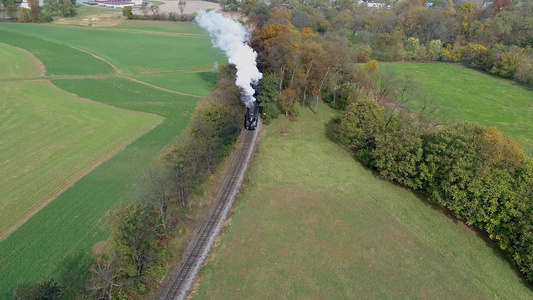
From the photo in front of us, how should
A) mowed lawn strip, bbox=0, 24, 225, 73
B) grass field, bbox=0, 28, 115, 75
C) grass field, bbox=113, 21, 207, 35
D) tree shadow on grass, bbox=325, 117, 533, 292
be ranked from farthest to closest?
grass field, bbox=113, 21, 207, 35
mowed lawn strip, bbox=0, 24, 225, 73
grass field, bbox=0, 28, 115, 75
tree shadow on grass, bbox=325, 117, 533, 292

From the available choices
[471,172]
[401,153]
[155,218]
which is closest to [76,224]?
[155,218]

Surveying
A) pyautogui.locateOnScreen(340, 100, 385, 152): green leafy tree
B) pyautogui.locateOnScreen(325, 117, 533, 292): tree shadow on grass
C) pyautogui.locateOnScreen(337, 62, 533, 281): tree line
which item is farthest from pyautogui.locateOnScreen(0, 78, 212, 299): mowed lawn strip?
pyautogui.locateOnScreen(337, 62, 533, 281): tree line

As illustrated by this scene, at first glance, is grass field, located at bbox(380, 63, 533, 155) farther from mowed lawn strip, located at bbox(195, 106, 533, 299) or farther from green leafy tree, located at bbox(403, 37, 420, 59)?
mowed lawn strip, located at bbox(195, 106, 533, 299)

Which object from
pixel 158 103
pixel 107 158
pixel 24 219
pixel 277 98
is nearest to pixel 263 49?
pixel 277 98

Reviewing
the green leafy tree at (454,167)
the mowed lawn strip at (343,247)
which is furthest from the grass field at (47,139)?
the green leafy tree at (454,167)

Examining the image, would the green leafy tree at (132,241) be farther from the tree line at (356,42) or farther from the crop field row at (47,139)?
the tree line at (356,42)

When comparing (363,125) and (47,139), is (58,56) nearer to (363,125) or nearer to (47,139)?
(47,139)
